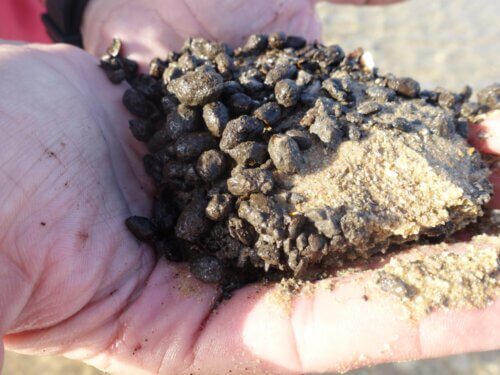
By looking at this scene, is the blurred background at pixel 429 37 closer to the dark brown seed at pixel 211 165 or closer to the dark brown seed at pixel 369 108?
the dark brown seed at pixel 369 108

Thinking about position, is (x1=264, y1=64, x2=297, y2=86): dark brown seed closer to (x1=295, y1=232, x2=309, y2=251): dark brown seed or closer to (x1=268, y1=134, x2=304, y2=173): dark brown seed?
(x1=268, y1=134, x2=304, y2=173): dark brown seed

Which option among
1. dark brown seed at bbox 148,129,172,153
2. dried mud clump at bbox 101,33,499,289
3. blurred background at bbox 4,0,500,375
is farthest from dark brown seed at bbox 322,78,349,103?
blurred background at bbox 4,0,500,375

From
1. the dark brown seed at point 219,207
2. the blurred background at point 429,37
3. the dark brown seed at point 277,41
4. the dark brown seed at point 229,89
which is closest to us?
the dark brown seed at point 219,207

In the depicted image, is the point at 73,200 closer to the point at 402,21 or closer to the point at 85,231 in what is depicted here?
the point at 85,231

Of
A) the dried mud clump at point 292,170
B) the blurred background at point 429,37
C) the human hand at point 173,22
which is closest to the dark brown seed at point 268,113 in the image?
the dried mud clump at point 292,170

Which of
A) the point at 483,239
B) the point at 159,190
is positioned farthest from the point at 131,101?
the point at 483,239

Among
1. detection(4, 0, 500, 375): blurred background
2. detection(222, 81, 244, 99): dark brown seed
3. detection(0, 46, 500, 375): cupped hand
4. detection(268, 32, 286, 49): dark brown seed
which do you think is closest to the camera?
detection(0, 46, 500, 375): cupped hand

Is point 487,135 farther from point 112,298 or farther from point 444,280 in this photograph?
point 112,298
